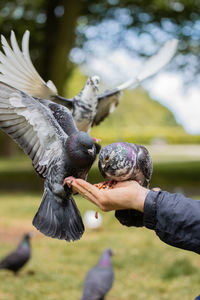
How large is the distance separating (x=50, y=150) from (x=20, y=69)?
1.86ft

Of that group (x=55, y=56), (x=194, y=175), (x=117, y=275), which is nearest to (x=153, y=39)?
(x=55, y=56)

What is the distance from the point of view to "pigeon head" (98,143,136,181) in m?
1.65

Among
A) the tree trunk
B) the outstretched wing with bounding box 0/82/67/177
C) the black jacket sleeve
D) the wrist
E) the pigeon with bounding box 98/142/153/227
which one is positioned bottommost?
the tree trunk

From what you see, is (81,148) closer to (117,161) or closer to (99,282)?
(117,161)

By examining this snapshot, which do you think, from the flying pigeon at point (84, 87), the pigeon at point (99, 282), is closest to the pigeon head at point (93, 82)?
the flying pigeon at point (84, 87)

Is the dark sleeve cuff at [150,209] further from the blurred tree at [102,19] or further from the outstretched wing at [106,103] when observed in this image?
the blurred tree at [102,19]

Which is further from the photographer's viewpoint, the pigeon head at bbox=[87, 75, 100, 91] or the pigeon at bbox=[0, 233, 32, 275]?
the pigeon at bbox=[0, 233, 32, 275]

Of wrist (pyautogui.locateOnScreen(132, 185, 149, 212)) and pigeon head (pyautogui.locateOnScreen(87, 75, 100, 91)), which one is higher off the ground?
pigeon head (pyautogui.locateOnScreen(87, 75, 100, 91))

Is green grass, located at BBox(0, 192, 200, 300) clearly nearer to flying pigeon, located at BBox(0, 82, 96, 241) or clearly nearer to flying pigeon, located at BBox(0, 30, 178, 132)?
flying pigeon, located at BBox(0, 30, 178, 132)

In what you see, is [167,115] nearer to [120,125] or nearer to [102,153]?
[120,125]

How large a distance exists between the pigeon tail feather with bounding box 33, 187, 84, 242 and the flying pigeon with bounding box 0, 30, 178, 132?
70cm

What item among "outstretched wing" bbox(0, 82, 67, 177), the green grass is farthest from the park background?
"outstretched wing" bbox(0, 82, 67, 177)

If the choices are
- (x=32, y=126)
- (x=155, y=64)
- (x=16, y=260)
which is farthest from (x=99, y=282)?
(x=32, y=126)

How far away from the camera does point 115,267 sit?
621 centimetres
